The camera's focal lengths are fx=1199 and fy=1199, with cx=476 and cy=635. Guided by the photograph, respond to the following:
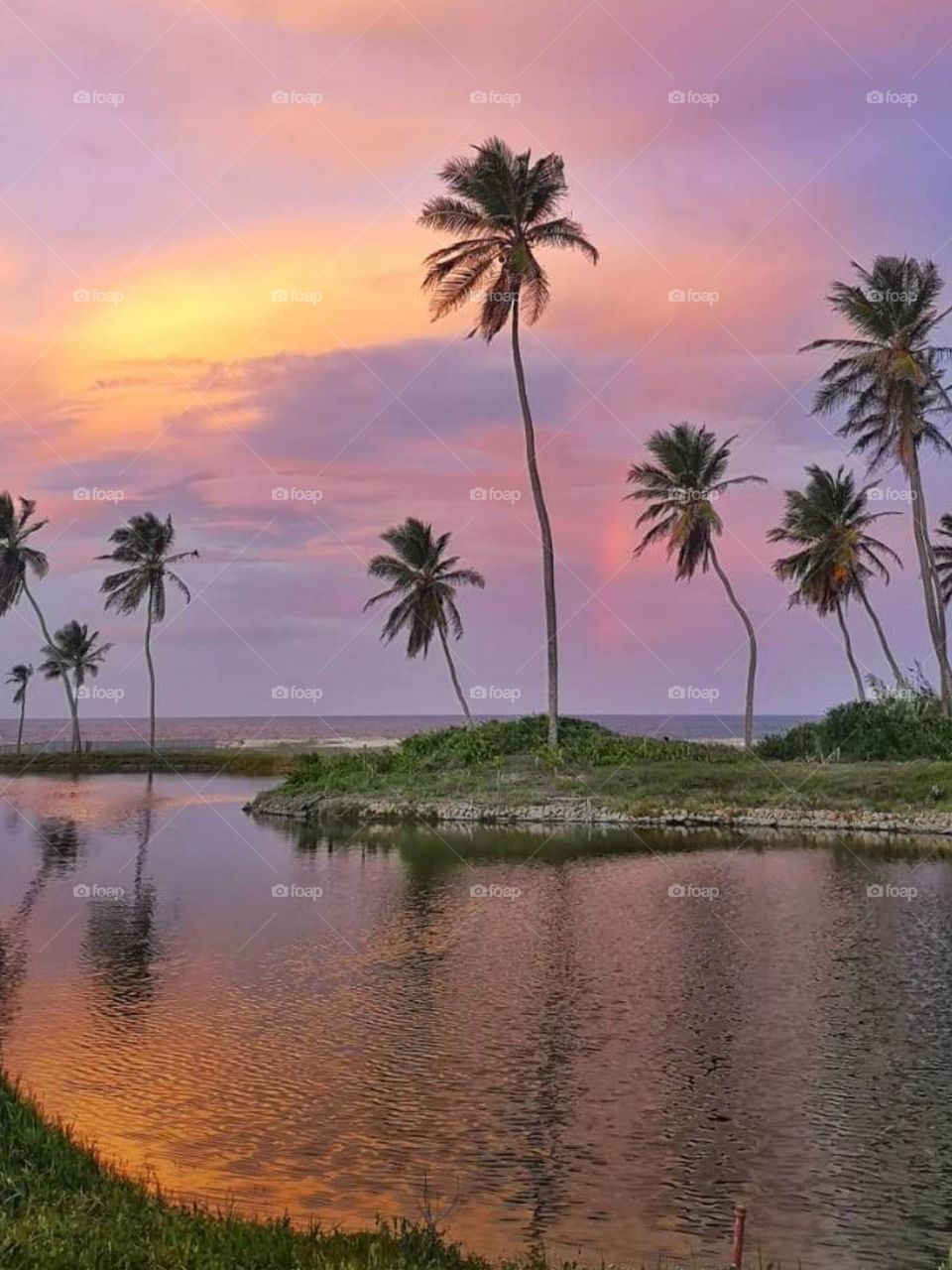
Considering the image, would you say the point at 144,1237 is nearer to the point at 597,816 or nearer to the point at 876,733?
the point at 597,816

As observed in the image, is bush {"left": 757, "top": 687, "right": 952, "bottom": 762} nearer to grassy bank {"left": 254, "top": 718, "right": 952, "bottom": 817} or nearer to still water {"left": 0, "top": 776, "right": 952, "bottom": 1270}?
grassy bank {"left": 254, "top": 718, "right": 952, "bottom": 817}

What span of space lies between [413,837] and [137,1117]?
2868 centimetres

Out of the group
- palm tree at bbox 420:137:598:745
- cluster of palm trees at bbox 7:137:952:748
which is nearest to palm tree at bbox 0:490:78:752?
cluster of palm trees at bbox 7:137:952:748

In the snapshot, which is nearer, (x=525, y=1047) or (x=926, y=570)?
(x=525, y=1047)

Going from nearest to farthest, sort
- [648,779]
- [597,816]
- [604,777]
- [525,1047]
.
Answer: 1. [525,1047]
2. [597,816]
3. [648,779]
4. [604,777]

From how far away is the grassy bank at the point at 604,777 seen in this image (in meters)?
43.9

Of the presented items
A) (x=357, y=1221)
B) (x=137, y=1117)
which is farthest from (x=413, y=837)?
(x=357, y=1221)

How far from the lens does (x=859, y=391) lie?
5419 centimetres

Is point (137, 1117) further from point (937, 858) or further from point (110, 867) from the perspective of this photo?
point (937, 858)

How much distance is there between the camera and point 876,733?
176 ft

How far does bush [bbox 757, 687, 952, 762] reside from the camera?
5206 centimetres

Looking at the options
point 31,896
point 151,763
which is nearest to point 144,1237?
point 31,896

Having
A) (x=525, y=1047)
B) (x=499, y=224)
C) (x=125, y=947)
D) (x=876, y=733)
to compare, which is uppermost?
(x=499, y=224)

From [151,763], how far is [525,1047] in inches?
3008
